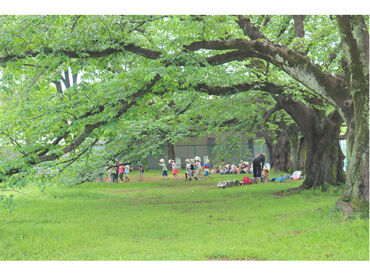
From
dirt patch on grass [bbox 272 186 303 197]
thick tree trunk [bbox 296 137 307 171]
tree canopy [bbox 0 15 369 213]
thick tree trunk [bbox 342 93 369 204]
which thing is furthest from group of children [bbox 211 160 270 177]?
thick tree trunk [bbox 342 93 369 204]

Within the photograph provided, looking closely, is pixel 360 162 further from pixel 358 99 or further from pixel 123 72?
pixel 123 72

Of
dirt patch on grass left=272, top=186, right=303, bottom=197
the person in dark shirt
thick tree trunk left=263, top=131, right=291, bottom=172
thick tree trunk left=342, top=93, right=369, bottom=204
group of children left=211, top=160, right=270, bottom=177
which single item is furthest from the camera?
group of children left=211, top=160, right=270, bottom=177

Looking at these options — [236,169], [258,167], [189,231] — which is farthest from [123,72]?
[236,169]

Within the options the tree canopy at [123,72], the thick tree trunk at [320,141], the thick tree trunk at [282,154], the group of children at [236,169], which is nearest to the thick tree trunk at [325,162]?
the thick tree trunk at [320,141]

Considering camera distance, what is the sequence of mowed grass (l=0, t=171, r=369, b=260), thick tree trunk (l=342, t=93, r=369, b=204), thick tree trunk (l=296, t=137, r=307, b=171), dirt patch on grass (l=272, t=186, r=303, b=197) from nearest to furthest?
mowed grass (l=0, t=171, r=369, b=260), thick tree trunk (l=342, t=93, r=369, b=204), dirt patch on grass (l=272, t=186, r=303, b=197), thick tree trunk (l=296, t=137, r=307, b=171)

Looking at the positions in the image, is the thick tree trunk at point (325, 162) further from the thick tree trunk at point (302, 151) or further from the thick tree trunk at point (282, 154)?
the thick tree trunk at point (282, 154)

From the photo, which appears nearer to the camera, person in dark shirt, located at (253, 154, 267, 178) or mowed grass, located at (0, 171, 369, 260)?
mowed grass, located at (0, 171, 369, 260)

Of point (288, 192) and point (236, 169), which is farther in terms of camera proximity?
point (236, 169)

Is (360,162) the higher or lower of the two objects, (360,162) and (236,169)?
the higher

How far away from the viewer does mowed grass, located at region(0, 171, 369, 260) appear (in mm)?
6332

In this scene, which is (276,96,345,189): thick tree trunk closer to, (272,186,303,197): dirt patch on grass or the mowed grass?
(272,186,303,197): dirt patch on grass

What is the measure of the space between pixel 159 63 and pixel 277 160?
18141mm

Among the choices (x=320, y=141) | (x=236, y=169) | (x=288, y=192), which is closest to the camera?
(x=320, y=141)

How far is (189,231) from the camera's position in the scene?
27.1 ft
